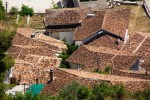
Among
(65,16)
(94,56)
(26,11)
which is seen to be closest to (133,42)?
(94,56)

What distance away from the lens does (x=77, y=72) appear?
40.8 m

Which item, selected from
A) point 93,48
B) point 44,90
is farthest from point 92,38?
point 44,90

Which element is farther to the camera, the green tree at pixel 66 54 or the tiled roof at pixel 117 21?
the tiled roof at pixel 117 21

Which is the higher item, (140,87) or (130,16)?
(130,16)

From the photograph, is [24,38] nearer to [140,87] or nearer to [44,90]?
[44,90]

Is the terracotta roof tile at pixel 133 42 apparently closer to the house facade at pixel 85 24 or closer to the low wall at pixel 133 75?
the house facade at pixel 85 24

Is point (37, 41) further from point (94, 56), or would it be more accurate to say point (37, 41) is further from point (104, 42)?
point (94, 56)

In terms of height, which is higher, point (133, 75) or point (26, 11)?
point (26, 11)

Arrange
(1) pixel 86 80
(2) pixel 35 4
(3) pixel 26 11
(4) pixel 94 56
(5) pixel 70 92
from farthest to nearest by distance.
→ 1. (2) pixel 35 4
2. (3) pixel 26 11
3. (4) pixel 94 56
4. (1) pixel 86 80
5. (5) pixel 70 92

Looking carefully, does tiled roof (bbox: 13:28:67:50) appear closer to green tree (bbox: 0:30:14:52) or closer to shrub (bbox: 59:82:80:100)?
shrub (bbox: 59:82:80:100)

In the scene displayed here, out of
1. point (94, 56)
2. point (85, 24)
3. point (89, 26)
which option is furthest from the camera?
point (85, 24)

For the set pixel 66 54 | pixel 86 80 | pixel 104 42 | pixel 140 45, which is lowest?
pixel 86 80

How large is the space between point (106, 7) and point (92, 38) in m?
9.99

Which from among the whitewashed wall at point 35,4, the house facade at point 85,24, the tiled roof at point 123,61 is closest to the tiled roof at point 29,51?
the house facade at point 85,24
